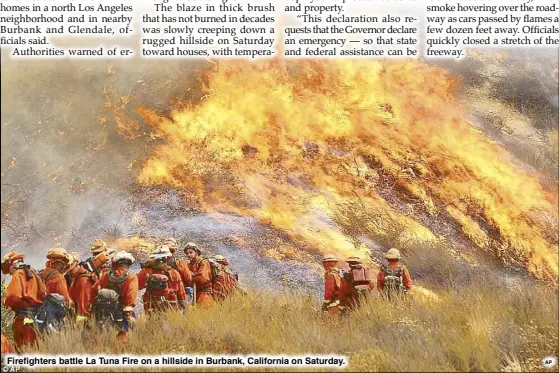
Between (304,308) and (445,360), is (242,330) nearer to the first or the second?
(304,308)

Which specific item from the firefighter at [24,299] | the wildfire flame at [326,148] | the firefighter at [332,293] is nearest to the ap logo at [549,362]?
the firefighter at [332,293]

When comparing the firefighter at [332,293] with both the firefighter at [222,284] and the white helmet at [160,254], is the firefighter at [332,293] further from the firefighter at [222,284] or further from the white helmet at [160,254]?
the white helmet at [160,254]

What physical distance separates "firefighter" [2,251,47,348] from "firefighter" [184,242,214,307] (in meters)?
→ 2.76

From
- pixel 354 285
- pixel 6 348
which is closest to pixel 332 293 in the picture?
pixel 354 285

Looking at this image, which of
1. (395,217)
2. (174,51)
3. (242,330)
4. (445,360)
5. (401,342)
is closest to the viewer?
(445,360)

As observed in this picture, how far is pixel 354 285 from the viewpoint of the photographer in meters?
8.67

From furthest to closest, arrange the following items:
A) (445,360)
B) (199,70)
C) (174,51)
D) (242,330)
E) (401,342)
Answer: (199,70), (174,51), (242,330), (401,342), (445,360)

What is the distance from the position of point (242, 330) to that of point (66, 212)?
5.56m

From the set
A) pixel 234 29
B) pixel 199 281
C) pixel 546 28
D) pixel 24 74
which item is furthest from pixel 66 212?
pixel 546 28

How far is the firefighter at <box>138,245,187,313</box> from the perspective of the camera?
26.3 ft

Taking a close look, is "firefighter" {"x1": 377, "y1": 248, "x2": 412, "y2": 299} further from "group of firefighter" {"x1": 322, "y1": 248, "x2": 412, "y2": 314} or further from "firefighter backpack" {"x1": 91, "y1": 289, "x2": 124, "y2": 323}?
"firefighter backpack" {"x1": 91, "y1": 289, "x2": 124, "y2": 323}

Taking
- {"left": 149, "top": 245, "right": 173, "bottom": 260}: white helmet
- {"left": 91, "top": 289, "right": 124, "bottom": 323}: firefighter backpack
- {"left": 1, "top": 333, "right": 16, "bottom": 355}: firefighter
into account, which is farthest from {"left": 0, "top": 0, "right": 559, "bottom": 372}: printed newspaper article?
{"left": 1, "top": 333, "right": 16, "bottom": 355}: firefighter

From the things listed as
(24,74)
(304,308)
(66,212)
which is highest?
(24,74)

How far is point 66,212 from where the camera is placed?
11.0 m
